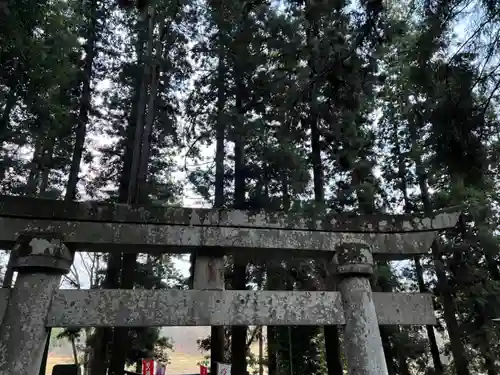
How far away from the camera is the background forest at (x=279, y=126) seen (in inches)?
135

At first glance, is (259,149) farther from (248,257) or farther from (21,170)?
(21,170)

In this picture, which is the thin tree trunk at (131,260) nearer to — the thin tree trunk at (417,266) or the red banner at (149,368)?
the red banner at (149,368)

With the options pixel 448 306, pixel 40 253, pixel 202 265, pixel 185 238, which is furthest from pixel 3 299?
pixel 448 306

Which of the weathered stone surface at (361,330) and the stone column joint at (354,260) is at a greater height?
the stone column joint at (354,260)

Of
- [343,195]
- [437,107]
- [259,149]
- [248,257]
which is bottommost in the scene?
[248,257]

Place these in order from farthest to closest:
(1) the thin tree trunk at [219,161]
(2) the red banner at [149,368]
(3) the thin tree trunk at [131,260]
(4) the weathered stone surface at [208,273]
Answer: (2) the red banner at [149,368]
(1) the thin tree trunk at [219,161]
(3) the thin tree trunk at [131,260]
(4) the weathered stone surface at [208,273]

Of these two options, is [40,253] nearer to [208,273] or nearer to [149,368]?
[208,273]

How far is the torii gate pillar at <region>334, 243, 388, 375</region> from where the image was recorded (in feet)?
12.3

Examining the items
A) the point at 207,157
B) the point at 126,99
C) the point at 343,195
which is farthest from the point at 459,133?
the point at 126,99

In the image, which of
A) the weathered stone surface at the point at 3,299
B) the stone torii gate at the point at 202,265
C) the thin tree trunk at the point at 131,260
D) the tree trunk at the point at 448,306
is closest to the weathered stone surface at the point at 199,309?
the stone torii gate at the point at 202,265

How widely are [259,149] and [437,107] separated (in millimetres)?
5498

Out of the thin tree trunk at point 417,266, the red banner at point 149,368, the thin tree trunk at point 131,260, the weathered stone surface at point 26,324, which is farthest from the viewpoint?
the thin tree trunk at point 417,266

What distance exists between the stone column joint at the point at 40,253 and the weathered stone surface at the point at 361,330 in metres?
2.93

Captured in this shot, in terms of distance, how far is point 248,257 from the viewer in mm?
4367
